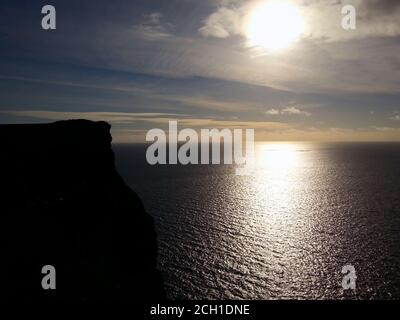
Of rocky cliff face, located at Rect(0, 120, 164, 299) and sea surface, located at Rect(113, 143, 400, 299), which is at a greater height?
rocky cliff face, located at Rect(0, 120, 164, 299)

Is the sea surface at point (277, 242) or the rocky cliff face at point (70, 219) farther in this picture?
the sea surface at point (277, 242)

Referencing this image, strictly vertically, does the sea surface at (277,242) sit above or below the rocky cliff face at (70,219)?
below

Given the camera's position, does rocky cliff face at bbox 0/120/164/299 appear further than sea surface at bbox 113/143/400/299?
No

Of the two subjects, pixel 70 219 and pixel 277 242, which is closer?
pixel 70 219

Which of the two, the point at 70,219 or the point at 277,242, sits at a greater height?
the point at 70,219

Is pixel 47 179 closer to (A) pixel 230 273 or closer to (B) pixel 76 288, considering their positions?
(B) pixel 76 288
